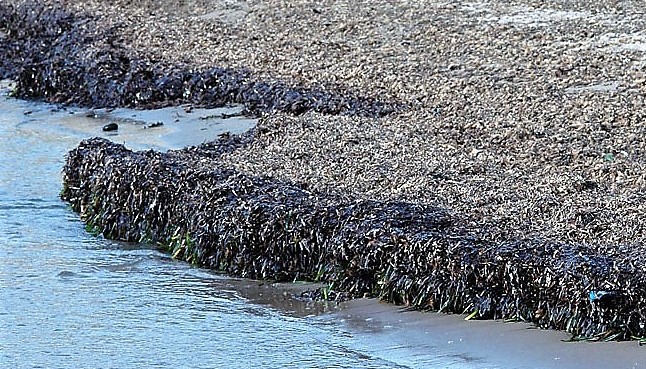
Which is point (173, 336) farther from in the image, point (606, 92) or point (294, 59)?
point (294, 59)

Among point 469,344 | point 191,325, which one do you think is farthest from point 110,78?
point 469,344

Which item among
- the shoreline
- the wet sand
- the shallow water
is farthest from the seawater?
the shoreline

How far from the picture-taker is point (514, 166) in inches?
285

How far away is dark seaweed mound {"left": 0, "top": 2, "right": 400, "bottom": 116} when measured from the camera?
32.5 feet

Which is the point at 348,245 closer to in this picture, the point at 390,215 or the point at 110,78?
the point at 390,215


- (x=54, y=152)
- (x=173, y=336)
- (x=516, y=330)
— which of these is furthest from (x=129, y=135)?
(x=516, y=330)

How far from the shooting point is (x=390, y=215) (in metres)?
6.13

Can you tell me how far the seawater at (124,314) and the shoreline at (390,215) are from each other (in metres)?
0.24

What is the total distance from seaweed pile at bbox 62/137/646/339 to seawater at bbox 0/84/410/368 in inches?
8.0

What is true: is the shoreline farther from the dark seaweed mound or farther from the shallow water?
the dark seaweed mound

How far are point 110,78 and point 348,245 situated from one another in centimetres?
624

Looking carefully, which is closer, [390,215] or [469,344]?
[469,344]

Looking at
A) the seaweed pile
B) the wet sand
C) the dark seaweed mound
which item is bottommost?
the wet sand

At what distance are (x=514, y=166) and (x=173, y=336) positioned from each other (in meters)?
2.63
